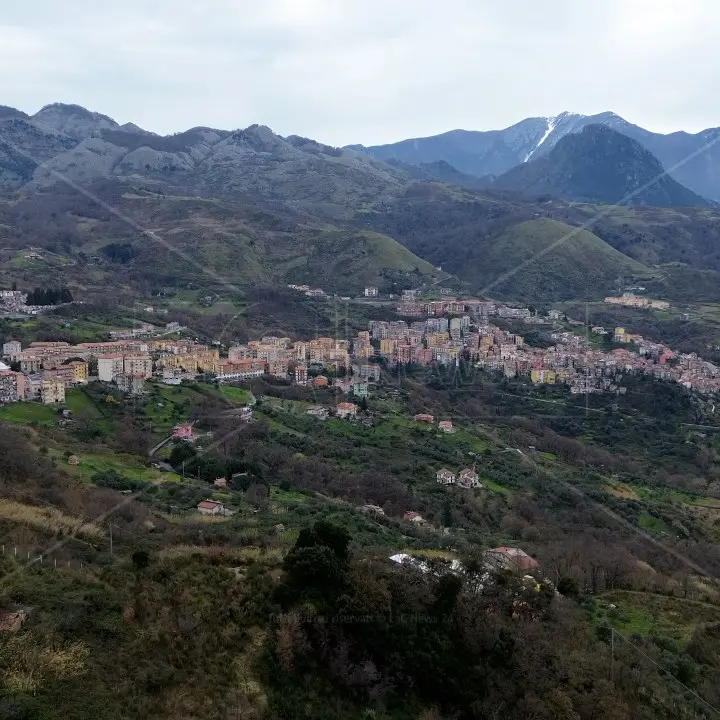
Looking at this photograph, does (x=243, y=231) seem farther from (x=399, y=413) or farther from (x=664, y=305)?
(x=399, y=413)

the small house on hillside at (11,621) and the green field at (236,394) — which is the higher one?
the small house on hillside at (11,621)

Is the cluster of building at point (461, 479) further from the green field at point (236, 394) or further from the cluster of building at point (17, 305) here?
the cluster of building at point (17, 305)

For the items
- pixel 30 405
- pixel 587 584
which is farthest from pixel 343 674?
pixel 30 405

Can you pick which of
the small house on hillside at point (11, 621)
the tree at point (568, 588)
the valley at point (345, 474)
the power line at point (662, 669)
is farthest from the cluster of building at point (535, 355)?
the small house on hillside at point (11, 621)

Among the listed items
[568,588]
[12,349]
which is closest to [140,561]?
[568,588]

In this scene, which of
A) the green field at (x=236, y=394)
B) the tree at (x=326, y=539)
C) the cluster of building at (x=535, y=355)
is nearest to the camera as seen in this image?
the tree at (x=326, y=539)

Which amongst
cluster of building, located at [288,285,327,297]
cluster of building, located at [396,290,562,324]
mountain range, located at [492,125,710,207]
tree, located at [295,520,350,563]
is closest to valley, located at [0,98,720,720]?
tree, located at [295,520,350,563]
